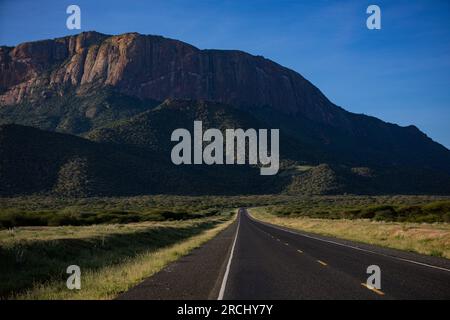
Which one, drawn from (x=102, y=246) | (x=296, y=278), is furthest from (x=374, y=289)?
(x=102, y=246)

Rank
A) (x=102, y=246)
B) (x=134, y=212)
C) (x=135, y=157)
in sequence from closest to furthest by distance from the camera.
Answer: (x=102, y=246)
(x=134, y=212)
(x=135, y=157)

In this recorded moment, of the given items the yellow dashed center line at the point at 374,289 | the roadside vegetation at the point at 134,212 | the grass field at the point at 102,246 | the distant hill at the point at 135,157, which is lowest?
the roadside vegetation at the point at 134,212

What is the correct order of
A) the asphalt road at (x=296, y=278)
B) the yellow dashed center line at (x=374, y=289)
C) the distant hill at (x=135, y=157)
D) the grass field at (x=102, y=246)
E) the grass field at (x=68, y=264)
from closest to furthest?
the yellow dashed center line at (x=374, y=289) → the asphalt road at (x=296, y=278) → the grass field at (x=68, y=264) → the grass field at (x=102, y=246) → the distant hill at (x=135, y=157)

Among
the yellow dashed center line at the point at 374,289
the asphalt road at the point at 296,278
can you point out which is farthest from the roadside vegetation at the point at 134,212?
the yellow dashed center line at the point at 374,289

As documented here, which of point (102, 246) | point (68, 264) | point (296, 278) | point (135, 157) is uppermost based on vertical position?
point (135, 157)

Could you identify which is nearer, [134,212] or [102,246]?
[102,246]

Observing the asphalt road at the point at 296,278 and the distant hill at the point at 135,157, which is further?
the distant hill at the point at 135,157

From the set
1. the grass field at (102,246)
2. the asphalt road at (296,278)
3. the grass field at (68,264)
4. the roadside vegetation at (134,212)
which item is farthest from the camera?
the roadside vegetation at (134,212)

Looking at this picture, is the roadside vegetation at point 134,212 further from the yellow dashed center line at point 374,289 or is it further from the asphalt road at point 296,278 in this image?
the yellow dashed center line at point 374,289

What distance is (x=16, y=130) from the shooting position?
104m

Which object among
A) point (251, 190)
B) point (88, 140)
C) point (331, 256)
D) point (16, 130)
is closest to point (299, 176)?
point (251, 190)

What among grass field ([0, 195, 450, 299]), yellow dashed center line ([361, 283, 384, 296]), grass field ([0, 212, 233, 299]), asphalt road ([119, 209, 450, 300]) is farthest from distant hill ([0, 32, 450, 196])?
yellow dashed center line ([361, 283, 384, 296])

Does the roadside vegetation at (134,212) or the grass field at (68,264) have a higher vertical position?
the grass field at (68,264)

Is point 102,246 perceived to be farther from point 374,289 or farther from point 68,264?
point 374,289
